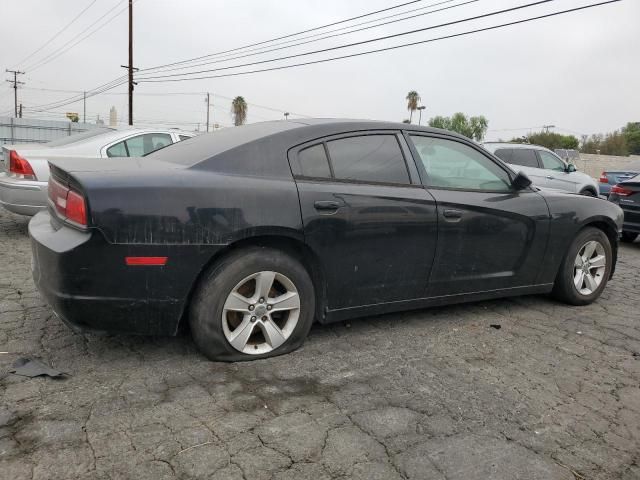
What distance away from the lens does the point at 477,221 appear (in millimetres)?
3691

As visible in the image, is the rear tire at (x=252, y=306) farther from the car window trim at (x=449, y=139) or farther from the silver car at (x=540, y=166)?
the silver car at (x=540, y=166)

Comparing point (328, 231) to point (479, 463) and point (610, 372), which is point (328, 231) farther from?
point (610, 372)

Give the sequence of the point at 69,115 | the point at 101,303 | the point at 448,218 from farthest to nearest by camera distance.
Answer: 1. the point at 69,115
2. the point at 448,218
3. the point at 101,303

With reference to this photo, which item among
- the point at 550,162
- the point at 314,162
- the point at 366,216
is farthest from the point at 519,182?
the point at 550,162

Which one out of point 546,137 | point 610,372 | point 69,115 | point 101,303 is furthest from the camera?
point 546,137

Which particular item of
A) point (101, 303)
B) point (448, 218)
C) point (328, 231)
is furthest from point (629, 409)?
point (101, 303)

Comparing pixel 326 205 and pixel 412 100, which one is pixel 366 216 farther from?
pixel 412 100

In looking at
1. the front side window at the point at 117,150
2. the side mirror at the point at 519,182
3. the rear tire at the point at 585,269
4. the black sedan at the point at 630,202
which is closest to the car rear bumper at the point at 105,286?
the side mirror at the point at 519,182

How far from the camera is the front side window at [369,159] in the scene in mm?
3277

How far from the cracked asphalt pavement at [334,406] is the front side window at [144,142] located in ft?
11.0

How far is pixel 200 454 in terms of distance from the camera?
6.85ft

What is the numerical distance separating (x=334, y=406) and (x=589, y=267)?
3.11 meters

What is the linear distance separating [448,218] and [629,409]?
5.05 ft

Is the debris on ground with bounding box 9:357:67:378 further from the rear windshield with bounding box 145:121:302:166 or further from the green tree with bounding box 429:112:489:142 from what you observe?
the green tree with bounding box 429:112:489:142
